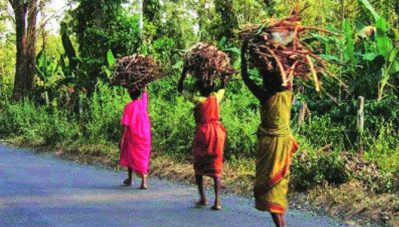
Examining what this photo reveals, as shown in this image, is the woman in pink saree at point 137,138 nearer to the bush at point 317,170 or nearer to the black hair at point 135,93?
the black hair at point 135,93

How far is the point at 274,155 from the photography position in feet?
19.4

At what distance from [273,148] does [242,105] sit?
6963 millimetres

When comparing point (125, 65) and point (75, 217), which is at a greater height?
point (125, 65)

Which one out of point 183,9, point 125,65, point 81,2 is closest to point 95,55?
point 81,2

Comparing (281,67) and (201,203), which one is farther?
(201,203)

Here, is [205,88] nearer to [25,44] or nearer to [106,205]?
[106,205]

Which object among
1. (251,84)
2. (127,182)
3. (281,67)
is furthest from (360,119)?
(281,67)

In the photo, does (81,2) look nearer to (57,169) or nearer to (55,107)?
(55,107)

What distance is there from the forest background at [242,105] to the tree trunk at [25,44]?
0.12 feet

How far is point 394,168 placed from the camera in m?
8.27

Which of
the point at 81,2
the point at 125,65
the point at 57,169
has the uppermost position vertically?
the point at 81,2

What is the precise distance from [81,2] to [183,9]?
1841 centimetres

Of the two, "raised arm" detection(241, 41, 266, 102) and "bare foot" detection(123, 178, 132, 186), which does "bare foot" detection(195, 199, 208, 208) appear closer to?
"bare foot" detection(123, 178, 132, 186)

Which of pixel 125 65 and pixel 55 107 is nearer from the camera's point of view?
pixel 125 65
